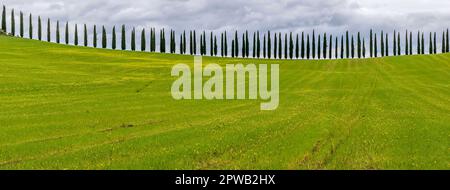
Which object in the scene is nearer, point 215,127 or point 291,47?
point 215,127

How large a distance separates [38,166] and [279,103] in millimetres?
24948

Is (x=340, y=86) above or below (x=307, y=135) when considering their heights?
above

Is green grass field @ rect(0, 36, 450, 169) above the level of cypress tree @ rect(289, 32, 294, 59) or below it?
below

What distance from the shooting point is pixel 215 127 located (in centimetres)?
2633

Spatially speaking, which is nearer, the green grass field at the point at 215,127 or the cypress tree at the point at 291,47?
the green grass field at the point at 215,127

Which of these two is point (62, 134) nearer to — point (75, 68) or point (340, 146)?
point (340, 146)

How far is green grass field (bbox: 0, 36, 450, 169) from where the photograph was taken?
58.2 feet

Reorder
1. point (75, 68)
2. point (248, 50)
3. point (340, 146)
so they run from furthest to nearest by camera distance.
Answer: point (248, 50), point (75, 68), point (340, 146)

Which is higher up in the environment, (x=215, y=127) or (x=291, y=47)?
(x=291, y=47)

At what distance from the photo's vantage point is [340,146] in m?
20.3

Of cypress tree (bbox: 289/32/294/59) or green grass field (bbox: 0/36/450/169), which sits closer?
green grass field (bbox: 0/36/450/169)

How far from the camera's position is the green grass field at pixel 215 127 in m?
17.8
